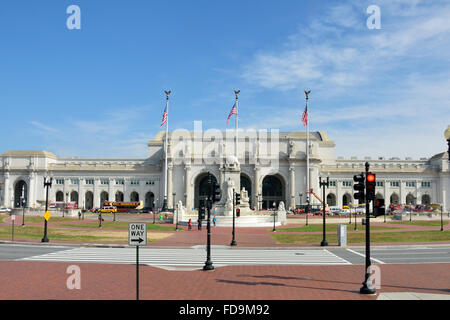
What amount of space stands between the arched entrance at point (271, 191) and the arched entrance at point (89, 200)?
5091cm

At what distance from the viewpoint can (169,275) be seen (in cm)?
1741

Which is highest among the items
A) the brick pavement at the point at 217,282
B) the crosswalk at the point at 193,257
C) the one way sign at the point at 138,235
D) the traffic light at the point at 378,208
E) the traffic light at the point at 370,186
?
the traffic light at the point at 370,186

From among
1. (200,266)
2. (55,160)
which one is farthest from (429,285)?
(55,160)

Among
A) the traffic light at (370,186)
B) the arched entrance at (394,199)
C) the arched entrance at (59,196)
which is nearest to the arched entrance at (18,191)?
the arched entrance at (59,196)

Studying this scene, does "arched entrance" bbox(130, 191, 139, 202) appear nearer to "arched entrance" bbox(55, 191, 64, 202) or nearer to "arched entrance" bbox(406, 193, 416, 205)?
"arched entrance" bbox(55, 191, 64, 202)

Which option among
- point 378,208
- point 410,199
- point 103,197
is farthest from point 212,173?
point 378,208

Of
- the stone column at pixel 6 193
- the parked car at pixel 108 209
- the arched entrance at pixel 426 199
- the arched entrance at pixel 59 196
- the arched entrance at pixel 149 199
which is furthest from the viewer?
the arched entrance at pixel 59 196

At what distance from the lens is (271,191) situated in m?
115

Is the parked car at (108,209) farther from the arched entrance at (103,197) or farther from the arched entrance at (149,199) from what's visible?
the arched entrance at (103,197)

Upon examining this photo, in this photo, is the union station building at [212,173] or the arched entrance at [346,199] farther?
the arched entrance at [346,199]

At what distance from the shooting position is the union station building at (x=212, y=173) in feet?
356

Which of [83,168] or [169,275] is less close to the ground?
[83,168]
